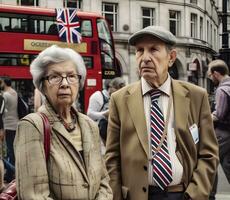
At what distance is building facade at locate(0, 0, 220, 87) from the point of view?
32.9m

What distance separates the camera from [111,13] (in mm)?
34031

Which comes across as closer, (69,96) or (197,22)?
(69,96)

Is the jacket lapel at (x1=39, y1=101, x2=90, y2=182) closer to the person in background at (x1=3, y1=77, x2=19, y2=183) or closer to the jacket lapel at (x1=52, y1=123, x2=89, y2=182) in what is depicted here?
the jacket lapel at (x1=52, y1=123, x2=89, y2=182)

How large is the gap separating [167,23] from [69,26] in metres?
21.2

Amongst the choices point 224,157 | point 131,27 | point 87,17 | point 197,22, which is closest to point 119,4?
point 131,27

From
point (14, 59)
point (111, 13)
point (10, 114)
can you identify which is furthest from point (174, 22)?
point (10, 114)

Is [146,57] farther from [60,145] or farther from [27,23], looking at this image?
[27,23]

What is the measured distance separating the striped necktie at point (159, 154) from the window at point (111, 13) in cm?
3114

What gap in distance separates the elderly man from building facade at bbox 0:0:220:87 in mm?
27561

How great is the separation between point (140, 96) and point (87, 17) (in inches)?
632

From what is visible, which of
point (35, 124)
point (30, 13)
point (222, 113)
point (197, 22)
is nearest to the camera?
point (35, 124)

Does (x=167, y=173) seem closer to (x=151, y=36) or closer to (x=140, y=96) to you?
(x=140, y=96)

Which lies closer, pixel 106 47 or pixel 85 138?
pixel 85 138

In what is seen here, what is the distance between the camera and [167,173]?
2.96 meters
